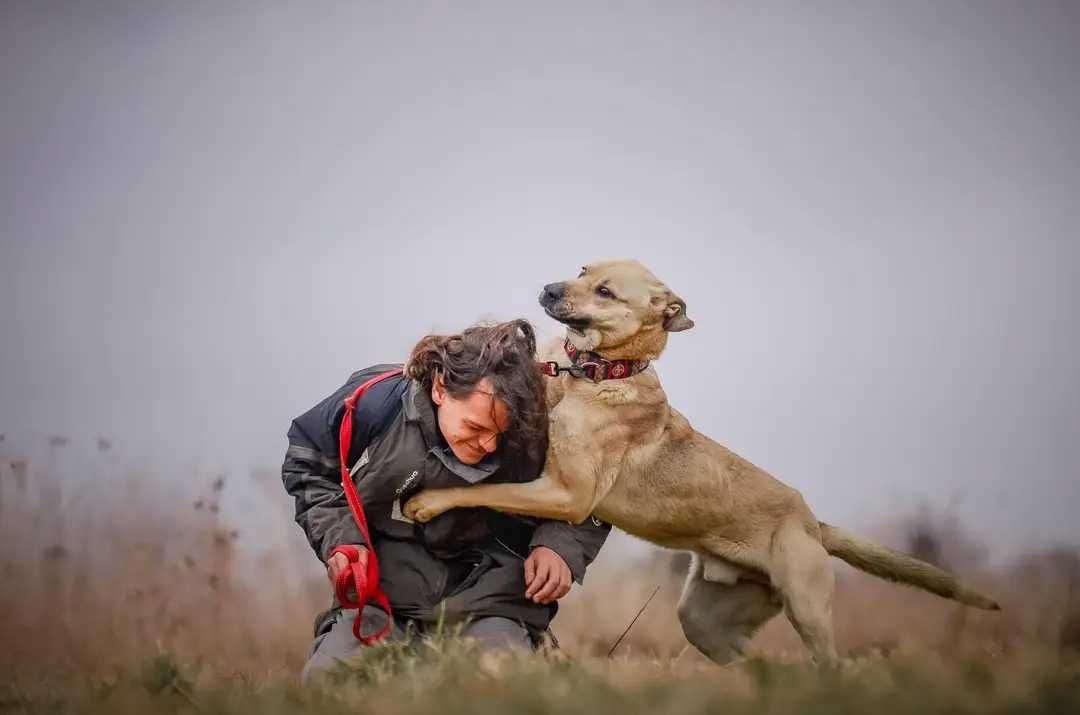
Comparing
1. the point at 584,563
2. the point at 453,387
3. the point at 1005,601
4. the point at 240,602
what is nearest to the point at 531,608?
the point at 584,563

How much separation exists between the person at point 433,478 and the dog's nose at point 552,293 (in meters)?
0.91

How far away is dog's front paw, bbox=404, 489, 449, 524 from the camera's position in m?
3.62

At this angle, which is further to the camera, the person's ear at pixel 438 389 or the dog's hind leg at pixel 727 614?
the dog's hind leg at pixel 727 614

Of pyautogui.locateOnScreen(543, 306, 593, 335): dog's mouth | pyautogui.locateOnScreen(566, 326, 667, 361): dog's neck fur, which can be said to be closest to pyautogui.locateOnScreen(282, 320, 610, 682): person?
pyautogui.locateOnScreen(543, 306, 593, 335): dog's mouth

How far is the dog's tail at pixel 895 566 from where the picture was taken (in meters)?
4.50

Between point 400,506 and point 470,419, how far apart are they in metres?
0.47

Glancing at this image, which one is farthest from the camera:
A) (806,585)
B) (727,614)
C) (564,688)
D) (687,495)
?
(727,614)

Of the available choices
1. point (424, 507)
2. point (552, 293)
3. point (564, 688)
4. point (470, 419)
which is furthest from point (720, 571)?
point (564, 688)

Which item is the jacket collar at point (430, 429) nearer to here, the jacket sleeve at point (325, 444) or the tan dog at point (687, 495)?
the jacket sleeve at point (325, 444)

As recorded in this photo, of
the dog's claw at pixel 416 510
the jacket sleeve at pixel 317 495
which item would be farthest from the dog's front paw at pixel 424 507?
the jacket sleeve at pixel 317 495

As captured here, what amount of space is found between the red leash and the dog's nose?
1.26 metres

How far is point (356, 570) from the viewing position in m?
3.25

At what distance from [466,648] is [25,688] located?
133 centimetres

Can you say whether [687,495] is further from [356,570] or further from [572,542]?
[356,570]
